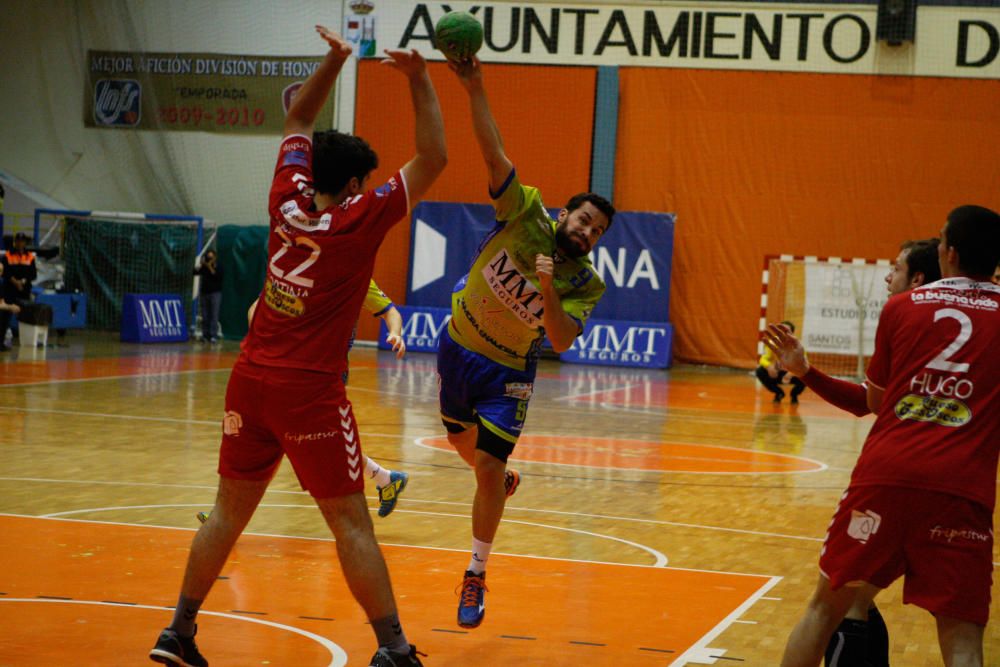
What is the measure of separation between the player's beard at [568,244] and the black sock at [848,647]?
7.81ft

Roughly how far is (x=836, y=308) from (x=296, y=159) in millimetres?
20051

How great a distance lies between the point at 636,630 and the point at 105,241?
22.8 m

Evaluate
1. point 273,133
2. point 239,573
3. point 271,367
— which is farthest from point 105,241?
point 271,367

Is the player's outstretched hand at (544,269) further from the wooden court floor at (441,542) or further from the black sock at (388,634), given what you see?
the black sock at (388,634)

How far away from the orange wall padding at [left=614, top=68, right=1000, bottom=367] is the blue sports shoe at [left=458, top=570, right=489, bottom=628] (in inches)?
792

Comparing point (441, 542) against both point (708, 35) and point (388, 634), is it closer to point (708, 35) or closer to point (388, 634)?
point (388, 634)

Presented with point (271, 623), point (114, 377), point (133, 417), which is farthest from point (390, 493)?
point (114, 377)

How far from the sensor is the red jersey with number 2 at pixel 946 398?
3730mm

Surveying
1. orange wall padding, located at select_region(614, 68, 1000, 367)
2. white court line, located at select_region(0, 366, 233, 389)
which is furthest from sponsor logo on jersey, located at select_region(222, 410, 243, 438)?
orange wall padding, located at select_region(614, 68, 1000, 367)

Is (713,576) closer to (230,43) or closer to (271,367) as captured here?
(271,367)

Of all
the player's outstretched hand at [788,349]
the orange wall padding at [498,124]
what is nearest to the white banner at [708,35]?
the orange wall padding at [498,124]

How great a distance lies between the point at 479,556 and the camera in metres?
5.78

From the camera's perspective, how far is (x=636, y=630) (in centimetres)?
551

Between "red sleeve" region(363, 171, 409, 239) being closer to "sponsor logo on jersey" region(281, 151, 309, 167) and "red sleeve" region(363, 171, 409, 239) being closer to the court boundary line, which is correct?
"sponsor logo on jersey" region(281, 151, 309, 167)
